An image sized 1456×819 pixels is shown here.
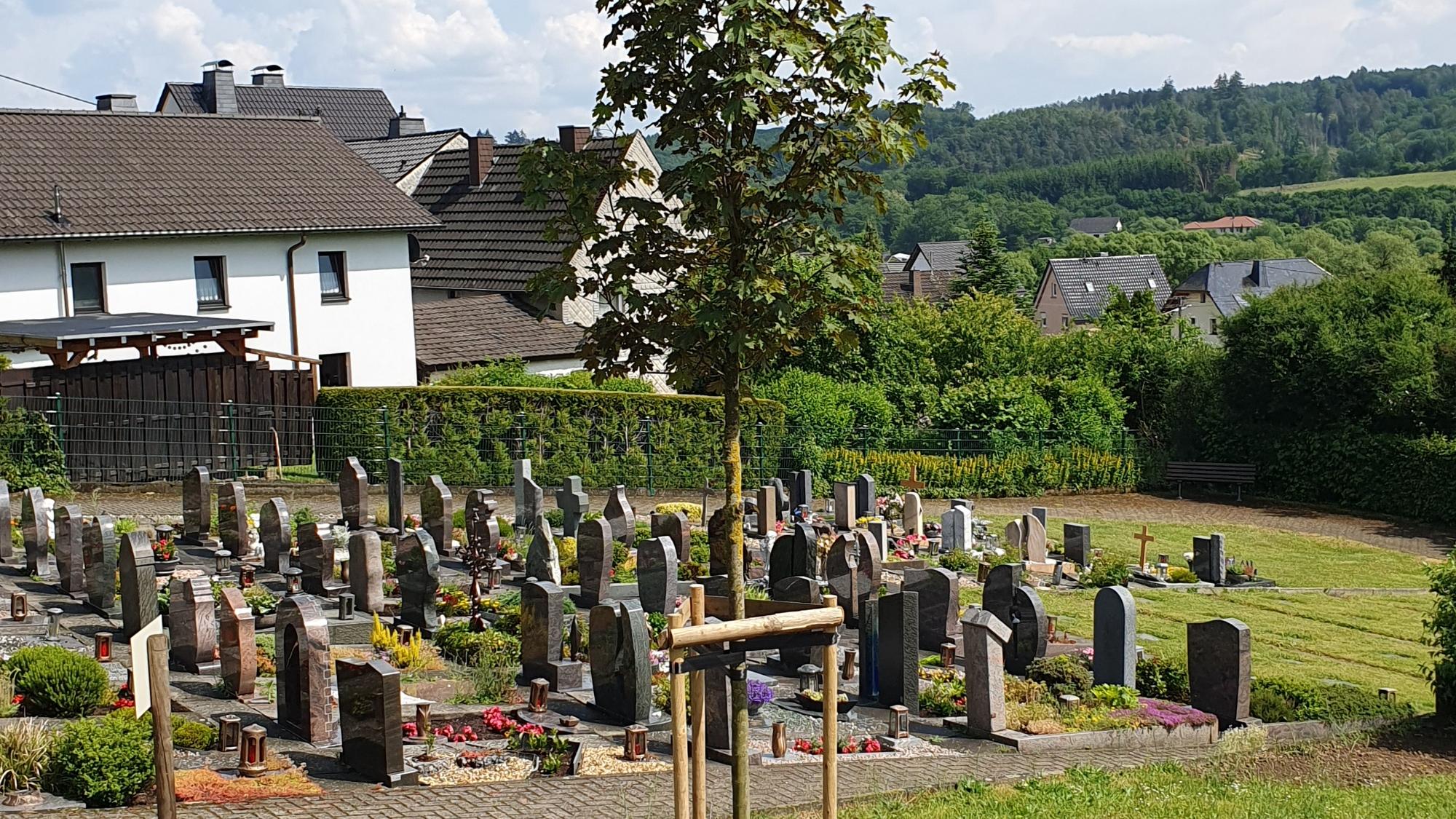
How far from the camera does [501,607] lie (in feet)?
54.4

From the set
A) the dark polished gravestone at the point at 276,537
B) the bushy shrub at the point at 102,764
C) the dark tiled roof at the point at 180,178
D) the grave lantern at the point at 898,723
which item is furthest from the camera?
the dark tiled roof at the point at 180,178

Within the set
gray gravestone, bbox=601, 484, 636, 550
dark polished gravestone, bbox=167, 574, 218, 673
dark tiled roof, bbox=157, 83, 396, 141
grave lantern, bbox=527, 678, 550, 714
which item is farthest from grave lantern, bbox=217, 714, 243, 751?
dark tiled roof, bbox=157, 83, 396, 141

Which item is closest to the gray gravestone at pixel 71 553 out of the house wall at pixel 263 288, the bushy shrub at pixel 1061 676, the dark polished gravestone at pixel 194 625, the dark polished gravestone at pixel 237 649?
the dark polished gravestone at pixel 194 625

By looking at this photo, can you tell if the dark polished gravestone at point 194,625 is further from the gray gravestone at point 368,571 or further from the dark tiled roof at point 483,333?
the dark tiled roof at point 483,333

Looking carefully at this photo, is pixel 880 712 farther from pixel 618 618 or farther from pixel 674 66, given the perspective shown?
pixel 674 66

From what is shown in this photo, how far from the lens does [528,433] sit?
28562mm

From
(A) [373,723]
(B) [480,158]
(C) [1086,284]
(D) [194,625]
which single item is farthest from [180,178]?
(C) [1086,284]

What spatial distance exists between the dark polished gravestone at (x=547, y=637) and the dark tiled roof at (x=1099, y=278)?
269ft

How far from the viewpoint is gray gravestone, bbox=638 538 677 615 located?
1694 centimetres

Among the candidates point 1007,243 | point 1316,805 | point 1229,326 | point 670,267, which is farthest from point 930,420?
point 1007,243

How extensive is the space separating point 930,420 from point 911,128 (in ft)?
83.2

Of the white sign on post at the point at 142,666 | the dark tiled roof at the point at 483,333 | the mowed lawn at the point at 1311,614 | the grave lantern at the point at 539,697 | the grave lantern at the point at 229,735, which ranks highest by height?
the dark tiled roof at the point at 483,333

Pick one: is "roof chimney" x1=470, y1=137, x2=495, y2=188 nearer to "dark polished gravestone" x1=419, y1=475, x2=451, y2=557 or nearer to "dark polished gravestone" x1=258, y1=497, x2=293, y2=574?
"dark polished gravestone" x1=419, y1=475, x2=451, y2=557

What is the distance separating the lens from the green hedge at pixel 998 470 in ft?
102
